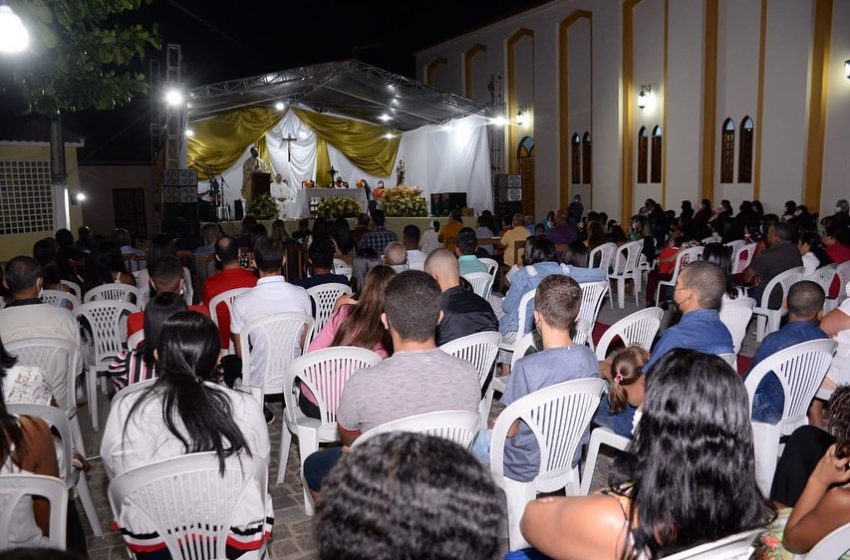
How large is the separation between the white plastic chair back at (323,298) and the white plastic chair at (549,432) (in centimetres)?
285

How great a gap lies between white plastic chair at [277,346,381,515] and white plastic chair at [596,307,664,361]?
1.61 m

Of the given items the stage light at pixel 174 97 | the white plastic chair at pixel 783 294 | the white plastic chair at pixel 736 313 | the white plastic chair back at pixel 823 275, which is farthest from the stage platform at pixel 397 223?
the white plastic chair at pixel 736 313

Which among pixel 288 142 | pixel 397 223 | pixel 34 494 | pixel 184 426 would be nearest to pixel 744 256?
pixel 184 426

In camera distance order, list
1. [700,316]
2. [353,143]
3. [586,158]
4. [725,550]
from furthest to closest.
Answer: [353,143] < [586,158] < [700,316] < [725,550]

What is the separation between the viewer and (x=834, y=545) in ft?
6.56

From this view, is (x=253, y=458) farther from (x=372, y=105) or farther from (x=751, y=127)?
(x=372, y=105)

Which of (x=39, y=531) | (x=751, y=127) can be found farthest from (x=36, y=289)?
(x=751, y=127)

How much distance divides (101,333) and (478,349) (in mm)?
2991

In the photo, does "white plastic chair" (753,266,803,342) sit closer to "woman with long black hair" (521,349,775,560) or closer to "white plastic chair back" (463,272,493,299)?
"white plastic chair back" (463,272,493,299)

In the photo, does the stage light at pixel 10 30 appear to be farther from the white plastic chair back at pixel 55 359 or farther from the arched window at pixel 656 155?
the arched window at pixel 656 155

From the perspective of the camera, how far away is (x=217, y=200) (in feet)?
59.7

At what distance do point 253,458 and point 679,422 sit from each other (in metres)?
1.43

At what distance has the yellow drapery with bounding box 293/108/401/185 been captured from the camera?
21.0 m

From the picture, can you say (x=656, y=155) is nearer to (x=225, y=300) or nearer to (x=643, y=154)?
(x=643, y=154)
